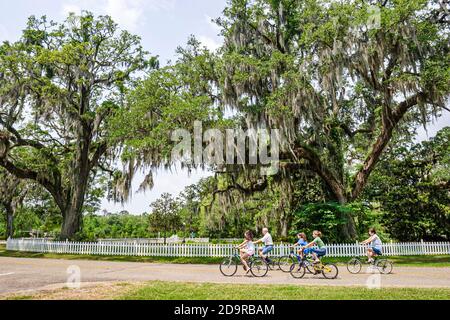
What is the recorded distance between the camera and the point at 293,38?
1981 cm

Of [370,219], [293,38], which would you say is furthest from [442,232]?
[293,38]

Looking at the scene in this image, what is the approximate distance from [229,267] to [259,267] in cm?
98

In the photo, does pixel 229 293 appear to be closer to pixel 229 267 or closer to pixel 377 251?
pixel 229 267

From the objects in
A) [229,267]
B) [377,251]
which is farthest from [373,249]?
[229,267]

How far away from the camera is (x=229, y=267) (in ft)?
36.1

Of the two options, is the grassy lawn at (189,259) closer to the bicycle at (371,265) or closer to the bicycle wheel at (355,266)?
the bicycle at (371,265)

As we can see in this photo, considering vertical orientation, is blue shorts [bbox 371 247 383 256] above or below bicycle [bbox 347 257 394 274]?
above

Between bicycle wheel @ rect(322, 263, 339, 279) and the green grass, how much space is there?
6.95ft

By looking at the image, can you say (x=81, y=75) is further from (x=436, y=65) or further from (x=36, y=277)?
(x=436, y=65)

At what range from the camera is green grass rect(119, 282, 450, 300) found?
6879mm

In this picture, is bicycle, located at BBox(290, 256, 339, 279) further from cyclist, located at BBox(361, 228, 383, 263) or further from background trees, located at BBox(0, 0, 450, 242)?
background trees, located at BBox(0, 0, 450, 242)

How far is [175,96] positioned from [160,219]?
16771 millimetres

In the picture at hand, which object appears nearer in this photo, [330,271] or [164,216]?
[330,271]

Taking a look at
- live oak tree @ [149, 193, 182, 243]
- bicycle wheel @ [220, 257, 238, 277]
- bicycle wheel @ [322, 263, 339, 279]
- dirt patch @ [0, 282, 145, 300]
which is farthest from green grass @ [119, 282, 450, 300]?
live oak tree @ [149, 193, 182, 243]
